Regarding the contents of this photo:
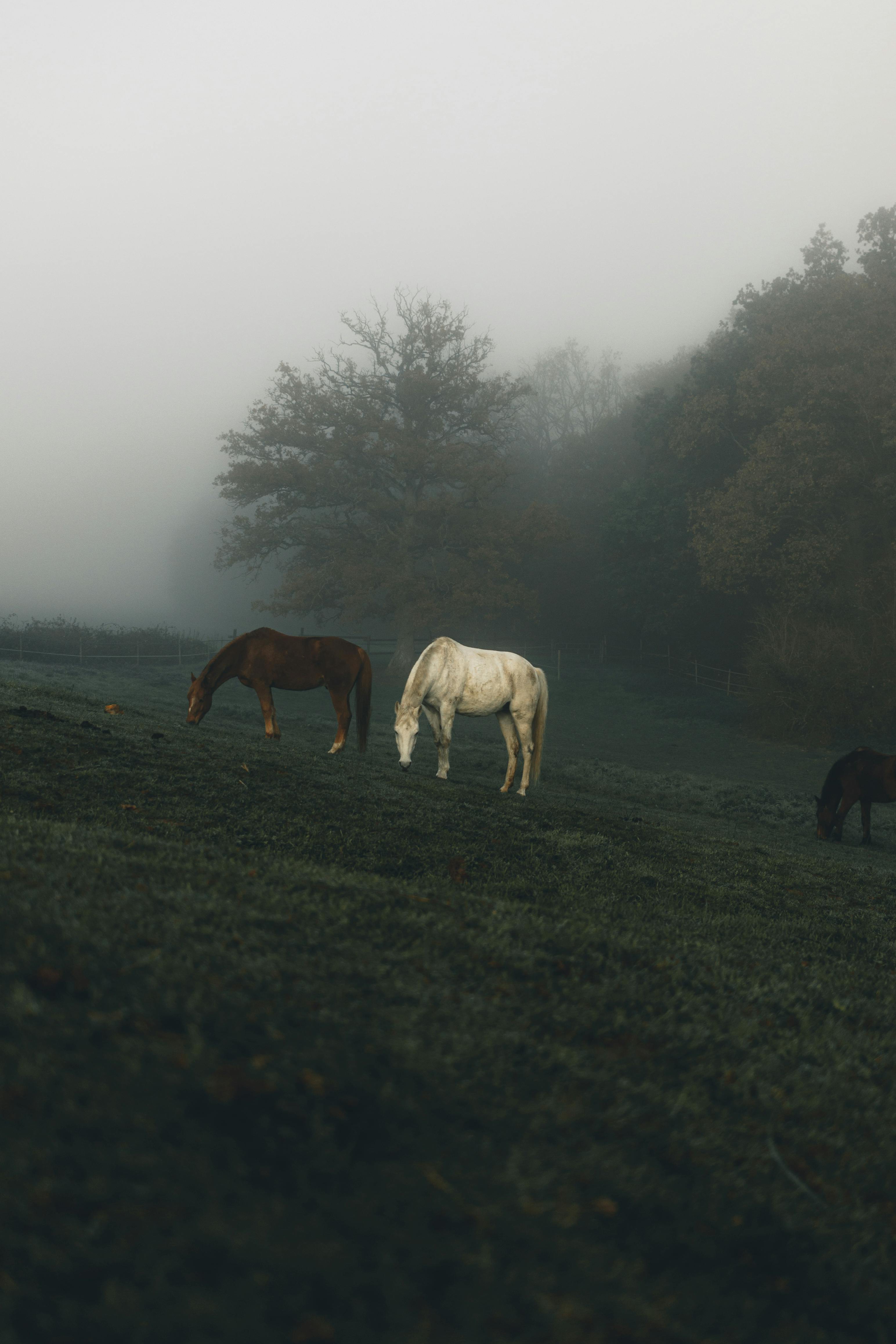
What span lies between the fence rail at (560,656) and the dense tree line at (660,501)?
1335 millimetres

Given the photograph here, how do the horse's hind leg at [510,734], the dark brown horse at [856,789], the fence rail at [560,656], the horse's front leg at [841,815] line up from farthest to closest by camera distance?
the fence rail at [560,656] < the horse's front leg at [841,815] < the dark brown horse at [856,789] < the horse's hind leg at [510,734]

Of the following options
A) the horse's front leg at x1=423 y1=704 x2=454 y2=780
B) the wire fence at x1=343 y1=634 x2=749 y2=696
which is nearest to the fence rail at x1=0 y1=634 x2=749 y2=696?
the wire fence at x1=343 y1=634 x2=749 y2=696

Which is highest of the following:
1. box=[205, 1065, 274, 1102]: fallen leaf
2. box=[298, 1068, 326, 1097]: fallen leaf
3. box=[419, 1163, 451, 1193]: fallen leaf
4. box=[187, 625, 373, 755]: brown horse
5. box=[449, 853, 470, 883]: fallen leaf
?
box=[187, 625, 373, 755]: brown horse

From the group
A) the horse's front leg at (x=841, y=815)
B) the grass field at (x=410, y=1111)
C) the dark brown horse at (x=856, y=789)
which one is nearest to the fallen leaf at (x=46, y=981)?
the grass field at (x=410, y=1111)

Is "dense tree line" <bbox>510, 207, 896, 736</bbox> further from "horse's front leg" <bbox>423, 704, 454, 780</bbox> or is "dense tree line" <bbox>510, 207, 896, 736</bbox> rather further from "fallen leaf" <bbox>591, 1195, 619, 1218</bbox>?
"fallen leaf" <bbox>591, 1195, 619, 1218</bbox>

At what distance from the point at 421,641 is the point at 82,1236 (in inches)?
1667

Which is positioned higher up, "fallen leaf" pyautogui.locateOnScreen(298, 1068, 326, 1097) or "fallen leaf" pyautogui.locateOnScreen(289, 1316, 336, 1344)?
"fallen leaf" pyautogui.locateOnScreen(298, 1068, 326, 1097)

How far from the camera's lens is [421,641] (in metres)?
43.8

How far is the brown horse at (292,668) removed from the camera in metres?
12.5

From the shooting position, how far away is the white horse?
1182 centimetres

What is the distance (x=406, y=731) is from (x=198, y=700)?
3744 millimetres

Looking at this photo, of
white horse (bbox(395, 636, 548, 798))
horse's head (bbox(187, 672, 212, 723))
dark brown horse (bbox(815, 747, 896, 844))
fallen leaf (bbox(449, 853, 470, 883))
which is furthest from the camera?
dark brown horse (bbox(815, 747, 896, 844))

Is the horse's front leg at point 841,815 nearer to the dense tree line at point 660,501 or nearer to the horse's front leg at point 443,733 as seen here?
the horse's front leg at point 443,733

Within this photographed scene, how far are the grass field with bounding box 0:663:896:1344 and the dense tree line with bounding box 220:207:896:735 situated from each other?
24.9m
